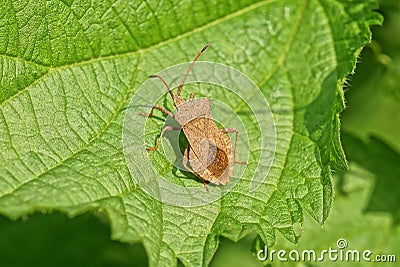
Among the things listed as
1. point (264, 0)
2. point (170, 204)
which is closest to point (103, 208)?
point (170, 204)

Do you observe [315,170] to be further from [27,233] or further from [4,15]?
[27,233]

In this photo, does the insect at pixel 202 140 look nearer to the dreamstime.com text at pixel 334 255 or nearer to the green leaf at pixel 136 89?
the green leaf at pixel 136 89

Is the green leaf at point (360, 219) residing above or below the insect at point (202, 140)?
below

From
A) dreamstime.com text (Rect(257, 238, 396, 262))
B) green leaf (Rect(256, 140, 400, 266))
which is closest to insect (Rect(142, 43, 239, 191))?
dreamstime.com text (Rect(257, 238, 396, 262))

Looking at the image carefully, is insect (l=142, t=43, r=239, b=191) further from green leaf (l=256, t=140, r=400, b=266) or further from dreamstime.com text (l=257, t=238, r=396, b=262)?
green leaf (l=256, t=140, r=400, b=266)
